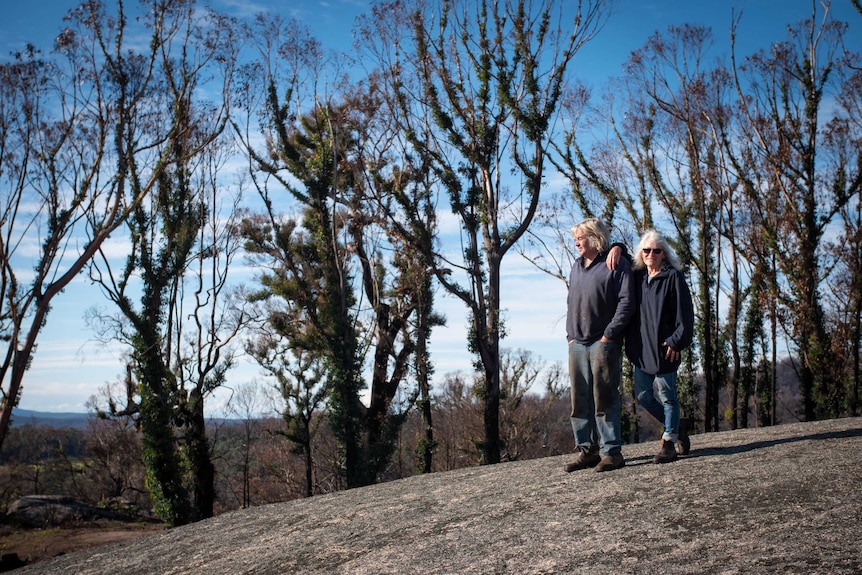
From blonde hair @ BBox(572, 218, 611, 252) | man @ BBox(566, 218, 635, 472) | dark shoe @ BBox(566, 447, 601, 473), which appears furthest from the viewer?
dark shoe @ BBox(566, 447, 601, 473)

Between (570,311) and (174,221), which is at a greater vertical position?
(174,221)

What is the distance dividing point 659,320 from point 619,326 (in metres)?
0.37

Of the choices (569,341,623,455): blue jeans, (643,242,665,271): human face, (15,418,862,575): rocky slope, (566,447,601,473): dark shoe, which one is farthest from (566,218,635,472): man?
(15,418,862,575): rocky slope

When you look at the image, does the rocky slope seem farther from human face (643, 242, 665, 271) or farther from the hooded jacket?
human face (643, 242, 665, 271)

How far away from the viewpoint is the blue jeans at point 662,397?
6.47m

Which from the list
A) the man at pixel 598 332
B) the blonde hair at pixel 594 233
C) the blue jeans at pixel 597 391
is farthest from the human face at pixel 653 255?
the blue jeans at pixel 597 391

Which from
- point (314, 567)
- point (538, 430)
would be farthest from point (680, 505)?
point (538, 430)

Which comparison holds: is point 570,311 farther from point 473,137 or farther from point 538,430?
point 538,430

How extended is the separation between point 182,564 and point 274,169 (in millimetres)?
20581

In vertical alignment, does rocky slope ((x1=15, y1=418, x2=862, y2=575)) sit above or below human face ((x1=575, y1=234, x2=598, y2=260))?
below

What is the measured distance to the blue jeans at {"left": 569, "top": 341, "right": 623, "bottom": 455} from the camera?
6.44 metres

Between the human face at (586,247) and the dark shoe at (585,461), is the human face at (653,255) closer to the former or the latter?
the human face at (586,247)

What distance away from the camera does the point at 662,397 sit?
6.53 metres

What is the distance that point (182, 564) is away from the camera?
698cm
